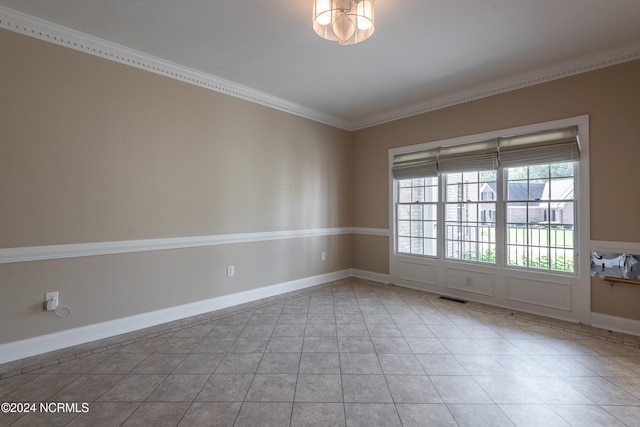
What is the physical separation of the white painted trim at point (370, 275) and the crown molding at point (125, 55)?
310 centimetres

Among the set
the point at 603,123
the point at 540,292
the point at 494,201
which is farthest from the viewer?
the point at 494,201

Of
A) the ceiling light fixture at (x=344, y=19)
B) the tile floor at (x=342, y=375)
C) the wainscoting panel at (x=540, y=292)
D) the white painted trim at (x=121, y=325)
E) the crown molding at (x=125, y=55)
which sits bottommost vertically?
the tile floor at (x=342, y=375)

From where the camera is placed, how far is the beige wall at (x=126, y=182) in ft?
8.23

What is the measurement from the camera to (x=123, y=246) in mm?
3000

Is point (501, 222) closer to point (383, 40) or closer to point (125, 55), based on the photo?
point (383, 40)

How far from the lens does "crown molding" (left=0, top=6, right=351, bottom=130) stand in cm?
249

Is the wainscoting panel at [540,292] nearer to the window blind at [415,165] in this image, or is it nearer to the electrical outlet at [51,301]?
the window blind at [415,165]

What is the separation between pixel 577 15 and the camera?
2.47 m

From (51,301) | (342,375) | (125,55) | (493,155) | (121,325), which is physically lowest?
(342,375)

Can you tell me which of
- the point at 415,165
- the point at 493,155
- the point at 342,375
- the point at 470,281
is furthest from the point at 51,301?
the point at 493,155

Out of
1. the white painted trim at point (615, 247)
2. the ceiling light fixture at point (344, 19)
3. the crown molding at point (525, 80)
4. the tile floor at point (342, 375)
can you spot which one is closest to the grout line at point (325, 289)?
the tile floor at point (342, 375)

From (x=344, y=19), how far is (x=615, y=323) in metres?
4.00

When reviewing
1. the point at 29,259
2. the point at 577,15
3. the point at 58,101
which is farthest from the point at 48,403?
the point at 577,15

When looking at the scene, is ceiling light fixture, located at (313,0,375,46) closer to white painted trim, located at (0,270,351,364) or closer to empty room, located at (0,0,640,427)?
empty room, located at (0,0,640,427)
